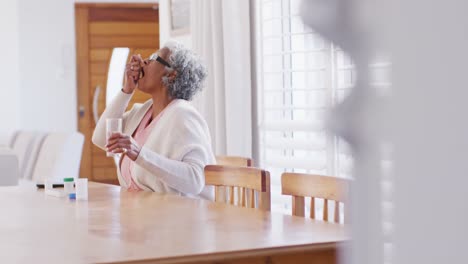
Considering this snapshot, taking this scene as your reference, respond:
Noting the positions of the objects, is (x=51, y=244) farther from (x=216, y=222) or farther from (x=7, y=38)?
(x=7, y=38)

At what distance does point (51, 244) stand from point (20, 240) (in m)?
0.11

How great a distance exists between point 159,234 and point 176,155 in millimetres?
1259

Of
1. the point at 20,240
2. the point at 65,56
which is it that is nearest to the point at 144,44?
the point at 65,56

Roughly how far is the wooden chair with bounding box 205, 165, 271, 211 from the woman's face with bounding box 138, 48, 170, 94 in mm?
596

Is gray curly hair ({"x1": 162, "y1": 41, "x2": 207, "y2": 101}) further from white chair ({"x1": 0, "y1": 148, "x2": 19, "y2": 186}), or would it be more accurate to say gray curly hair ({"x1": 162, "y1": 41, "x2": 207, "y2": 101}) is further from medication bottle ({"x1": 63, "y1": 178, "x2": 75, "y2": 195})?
white chair ({"x1": 0, "y1": 148, "x2": 19, "y2": 186})

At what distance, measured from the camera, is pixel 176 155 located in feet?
9.95

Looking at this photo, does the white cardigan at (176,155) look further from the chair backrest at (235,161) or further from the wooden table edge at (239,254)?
the wooden table edge at (239,254)

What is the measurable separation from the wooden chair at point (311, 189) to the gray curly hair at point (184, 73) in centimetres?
114

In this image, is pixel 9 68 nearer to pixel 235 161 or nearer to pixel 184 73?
pixel 184 73

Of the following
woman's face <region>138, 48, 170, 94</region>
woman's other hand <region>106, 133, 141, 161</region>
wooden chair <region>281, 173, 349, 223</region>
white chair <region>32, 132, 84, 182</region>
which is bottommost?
white chair <region>32, 132, 84, 182</region>

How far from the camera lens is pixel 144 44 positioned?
9609mm

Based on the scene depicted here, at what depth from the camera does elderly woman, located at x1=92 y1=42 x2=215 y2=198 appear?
2910 millimetres

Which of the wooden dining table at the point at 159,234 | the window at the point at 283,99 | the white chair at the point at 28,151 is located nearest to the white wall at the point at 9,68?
the white chair at the point at 28,151

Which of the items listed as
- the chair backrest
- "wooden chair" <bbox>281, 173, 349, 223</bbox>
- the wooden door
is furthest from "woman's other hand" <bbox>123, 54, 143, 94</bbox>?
the wooden door
